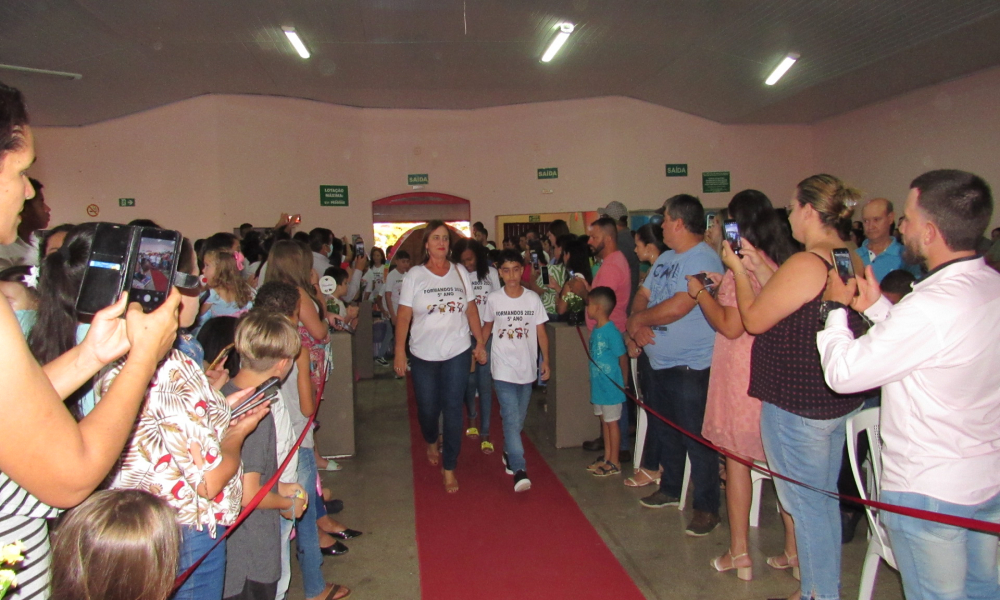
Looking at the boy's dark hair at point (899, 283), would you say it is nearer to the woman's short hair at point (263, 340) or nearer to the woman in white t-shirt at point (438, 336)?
the woman in white t-shirt at point (438, 336)

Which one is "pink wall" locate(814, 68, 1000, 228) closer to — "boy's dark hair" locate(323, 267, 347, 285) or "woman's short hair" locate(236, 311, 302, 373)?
"boy's dark hair" locate(323, 267, 347, 285)

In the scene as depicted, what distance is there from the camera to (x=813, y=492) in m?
2.59

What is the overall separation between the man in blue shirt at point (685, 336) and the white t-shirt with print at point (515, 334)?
841 millimetres

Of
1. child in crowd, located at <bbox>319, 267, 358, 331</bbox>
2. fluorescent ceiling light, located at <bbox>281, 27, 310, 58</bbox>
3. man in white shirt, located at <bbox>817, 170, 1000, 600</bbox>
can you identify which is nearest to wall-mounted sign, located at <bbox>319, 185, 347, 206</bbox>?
fluorescent ceiling light, located at <bbox>281, 27, 310, 58</bbox>

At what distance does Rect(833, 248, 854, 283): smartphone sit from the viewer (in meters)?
2.22

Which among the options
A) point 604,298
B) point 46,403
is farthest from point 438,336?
point 46,403

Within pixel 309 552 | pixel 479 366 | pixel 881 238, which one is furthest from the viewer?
pixel 479 366

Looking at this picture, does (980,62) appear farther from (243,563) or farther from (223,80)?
(223,80)

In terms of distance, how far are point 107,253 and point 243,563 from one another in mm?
1442

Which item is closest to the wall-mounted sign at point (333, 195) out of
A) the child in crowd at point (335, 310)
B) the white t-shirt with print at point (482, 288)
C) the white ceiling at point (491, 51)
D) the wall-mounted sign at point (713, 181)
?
the white ceiling at point (491, 51)

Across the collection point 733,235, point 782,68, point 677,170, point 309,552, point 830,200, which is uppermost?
point 782,68

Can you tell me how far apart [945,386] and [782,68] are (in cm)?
1043

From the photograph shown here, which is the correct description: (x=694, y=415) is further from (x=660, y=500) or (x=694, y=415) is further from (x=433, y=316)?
(x=433, y=316)

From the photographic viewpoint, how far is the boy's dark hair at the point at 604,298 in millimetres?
4789
